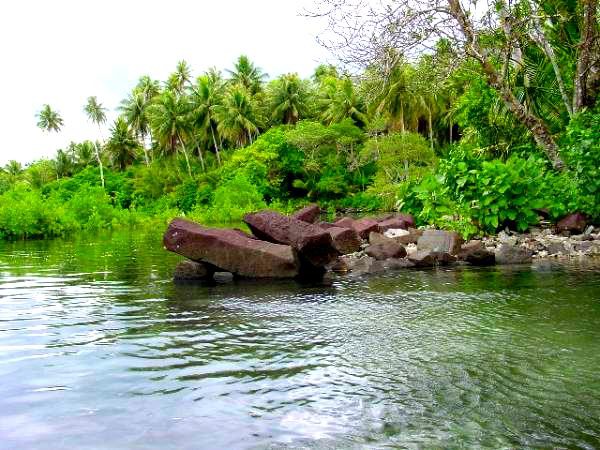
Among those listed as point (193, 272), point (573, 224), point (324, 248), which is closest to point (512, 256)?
point (573, 224)

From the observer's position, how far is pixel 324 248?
10.5 m

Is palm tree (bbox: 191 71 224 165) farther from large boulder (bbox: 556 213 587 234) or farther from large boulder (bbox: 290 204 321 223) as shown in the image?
large boulder (bbox: 556 213 587 234)

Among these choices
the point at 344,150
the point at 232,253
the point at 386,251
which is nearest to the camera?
the point at 232,253

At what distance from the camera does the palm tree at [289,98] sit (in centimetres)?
5778

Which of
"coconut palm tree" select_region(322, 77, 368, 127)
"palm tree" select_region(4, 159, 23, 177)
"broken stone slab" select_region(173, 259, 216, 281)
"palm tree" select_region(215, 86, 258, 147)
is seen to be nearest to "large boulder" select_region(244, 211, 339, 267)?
"broken stone slab" select_region(173, 259, 216, 281)

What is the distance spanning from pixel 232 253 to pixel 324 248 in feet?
5.33

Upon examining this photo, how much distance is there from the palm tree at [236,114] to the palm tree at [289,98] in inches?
102

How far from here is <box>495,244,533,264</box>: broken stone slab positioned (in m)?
11.5

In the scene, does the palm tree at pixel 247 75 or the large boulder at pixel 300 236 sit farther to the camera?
the palm tree at pixel 247 75

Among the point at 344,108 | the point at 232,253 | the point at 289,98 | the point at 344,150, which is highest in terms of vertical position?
the point at 289,98

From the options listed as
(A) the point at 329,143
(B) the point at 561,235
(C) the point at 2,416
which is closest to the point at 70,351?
(C) the point at 2,416

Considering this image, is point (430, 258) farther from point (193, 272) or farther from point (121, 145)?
point (121, 145)

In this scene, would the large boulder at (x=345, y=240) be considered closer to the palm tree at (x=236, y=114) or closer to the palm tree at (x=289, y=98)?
the palm tree at (x=236, y=114)

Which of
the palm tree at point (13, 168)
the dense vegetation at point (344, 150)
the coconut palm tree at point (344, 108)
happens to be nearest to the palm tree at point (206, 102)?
the dense vegetation at point (344, 150)
